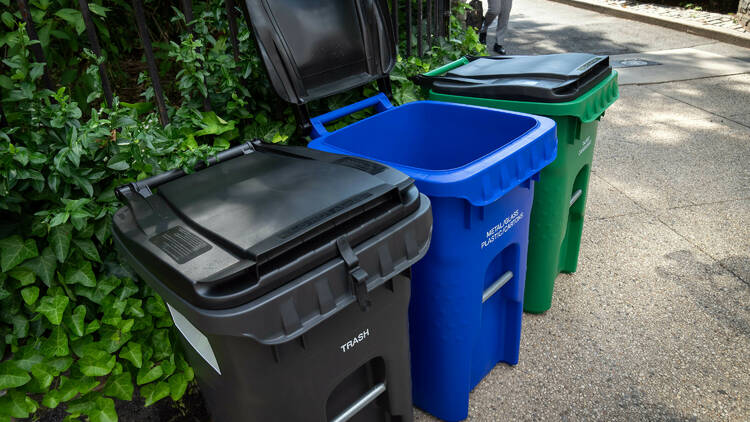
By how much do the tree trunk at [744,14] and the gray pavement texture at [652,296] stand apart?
396cm

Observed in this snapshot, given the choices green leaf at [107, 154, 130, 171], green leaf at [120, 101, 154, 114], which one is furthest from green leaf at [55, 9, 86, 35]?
green leaf at [107, 154, 130, 171]

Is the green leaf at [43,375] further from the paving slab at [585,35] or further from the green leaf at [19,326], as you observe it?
the paving slab at [585,35]

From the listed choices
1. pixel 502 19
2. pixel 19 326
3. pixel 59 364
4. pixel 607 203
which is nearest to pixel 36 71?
pixel 19 326

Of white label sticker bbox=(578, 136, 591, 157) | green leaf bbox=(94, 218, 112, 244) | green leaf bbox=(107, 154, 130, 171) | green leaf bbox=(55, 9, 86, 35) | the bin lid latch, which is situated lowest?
white label sticker bbox=(578, 136, 591, 157)

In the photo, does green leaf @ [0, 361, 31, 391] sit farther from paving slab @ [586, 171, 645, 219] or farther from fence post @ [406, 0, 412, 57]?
paving slab @ [586, 171, 645, 219]

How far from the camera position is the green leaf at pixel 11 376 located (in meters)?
1.32

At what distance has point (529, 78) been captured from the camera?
1.92 metres

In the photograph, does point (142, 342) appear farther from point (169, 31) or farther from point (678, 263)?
point (678, 263)

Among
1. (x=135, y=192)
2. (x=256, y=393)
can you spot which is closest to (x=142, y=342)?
(x=135, y=192)

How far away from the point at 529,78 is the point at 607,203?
170 centimetres

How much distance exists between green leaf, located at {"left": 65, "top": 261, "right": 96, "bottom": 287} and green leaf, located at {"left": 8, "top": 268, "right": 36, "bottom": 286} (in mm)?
90

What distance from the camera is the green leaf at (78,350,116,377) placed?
1.42 m

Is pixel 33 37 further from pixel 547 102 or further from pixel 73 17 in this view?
pixel 547 102

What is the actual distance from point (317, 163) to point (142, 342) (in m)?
0.86
